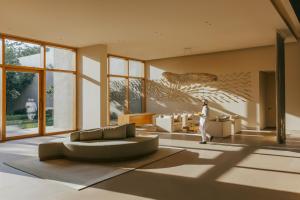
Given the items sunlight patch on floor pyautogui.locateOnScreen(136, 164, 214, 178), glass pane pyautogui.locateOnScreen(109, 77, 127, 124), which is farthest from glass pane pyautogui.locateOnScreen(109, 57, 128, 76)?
sunlight patch on floor pyautogui.locateOnScreen(136, 164, 214, 178)

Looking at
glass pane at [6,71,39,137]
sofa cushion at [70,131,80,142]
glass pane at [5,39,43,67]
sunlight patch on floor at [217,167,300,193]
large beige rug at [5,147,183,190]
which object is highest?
glass pane at [5,39,43,67]

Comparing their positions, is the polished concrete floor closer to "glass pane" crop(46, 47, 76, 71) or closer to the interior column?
the interior column

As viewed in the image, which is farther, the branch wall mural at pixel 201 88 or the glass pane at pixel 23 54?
the branch wall mural at pixel 201 88

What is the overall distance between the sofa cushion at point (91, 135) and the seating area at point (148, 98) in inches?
1.0

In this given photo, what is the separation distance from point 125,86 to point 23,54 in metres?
5.78

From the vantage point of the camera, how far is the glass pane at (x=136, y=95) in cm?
1521

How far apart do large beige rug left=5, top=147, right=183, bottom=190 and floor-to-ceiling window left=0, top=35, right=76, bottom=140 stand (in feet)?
13.1

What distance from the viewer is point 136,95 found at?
15.5 meters

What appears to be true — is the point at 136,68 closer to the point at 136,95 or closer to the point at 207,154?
the point at 136,95

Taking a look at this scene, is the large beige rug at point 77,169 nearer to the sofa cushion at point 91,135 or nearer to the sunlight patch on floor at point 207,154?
the sofa cushion at point 91,135

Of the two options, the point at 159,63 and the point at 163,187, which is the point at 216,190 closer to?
the point at 163,187

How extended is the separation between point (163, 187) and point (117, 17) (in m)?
5.00

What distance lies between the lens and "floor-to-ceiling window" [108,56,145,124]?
45.7 feet

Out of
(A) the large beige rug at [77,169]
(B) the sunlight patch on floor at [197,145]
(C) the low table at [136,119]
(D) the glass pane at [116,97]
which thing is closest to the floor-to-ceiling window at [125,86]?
(D) the glass pane at [116,97]
